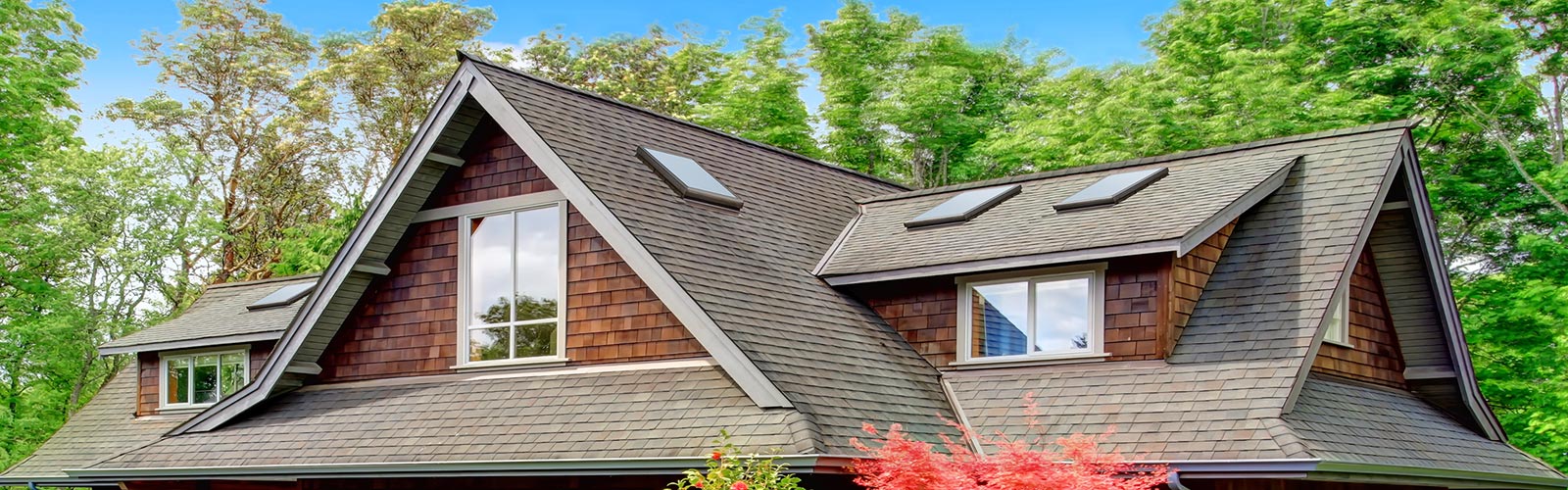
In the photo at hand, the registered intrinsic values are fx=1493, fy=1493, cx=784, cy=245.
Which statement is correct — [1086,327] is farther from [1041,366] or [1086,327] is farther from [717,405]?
[717,405]

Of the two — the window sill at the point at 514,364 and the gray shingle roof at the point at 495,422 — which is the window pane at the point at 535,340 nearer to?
the window sill at the point at 514,364

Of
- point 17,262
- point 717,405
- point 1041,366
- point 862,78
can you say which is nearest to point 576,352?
point 717,405

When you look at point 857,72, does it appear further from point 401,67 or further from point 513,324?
point 513,324

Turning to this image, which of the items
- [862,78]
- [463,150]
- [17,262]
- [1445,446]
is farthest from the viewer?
[862,78]

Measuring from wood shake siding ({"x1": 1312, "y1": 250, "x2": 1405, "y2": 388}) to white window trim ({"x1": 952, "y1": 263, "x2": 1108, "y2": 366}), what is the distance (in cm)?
228

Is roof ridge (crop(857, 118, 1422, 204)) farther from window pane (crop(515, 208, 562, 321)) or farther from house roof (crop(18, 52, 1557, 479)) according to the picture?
window pane (crop(515, 208, 562, 321))

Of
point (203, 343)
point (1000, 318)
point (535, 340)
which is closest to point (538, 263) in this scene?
point (535, 340)

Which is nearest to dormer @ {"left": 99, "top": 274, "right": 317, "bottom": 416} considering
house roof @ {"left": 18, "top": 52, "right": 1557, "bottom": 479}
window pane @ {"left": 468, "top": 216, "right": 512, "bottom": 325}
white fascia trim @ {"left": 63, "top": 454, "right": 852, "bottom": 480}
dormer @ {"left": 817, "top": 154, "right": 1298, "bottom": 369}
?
house roof @ {"left": 18, "top": 52, "right": 1557, "bottom": 479}

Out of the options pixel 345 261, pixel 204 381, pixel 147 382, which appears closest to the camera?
pixel 345 261

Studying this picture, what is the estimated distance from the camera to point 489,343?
1530 cm

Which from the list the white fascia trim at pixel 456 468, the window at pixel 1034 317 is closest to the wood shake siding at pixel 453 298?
the white fascia trim at pixel 456 468

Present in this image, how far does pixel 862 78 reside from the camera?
37031mm

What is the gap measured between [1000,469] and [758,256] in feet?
14.7

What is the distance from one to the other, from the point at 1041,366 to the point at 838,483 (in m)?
2.92
